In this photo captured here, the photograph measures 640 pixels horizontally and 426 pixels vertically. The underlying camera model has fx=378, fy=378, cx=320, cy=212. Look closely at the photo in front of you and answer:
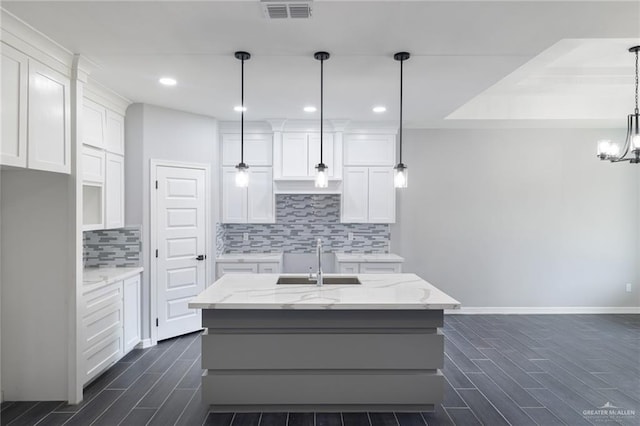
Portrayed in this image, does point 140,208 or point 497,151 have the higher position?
point 497,151

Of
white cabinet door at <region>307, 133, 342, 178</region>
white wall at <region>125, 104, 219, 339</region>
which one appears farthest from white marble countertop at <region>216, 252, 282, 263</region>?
white cabinet door at <region>307, 133, 342, 178</region>

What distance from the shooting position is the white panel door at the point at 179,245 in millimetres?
4320

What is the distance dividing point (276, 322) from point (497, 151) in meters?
4.30

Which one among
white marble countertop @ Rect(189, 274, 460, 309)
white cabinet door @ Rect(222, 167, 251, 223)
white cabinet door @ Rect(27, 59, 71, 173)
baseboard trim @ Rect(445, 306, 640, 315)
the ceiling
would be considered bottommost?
baseboard trim @ Rect(445, 306, 640, 315)

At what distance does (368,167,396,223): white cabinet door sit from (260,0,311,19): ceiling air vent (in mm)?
3048

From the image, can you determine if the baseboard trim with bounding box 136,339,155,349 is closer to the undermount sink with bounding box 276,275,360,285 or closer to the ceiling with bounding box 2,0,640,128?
the undermount sink with bounding box 276,275,360,285

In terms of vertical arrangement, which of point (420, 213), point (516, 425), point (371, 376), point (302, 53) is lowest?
point (516, 425)

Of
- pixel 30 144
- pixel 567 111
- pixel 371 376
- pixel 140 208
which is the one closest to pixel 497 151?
pixel 567 111

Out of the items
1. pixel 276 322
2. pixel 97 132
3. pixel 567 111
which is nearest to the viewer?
pixel 276 322

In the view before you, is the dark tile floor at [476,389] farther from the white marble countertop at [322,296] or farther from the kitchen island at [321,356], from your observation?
the white marble countertop at [322,296]

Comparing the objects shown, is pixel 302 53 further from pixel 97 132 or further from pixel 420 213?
pixel 420 213

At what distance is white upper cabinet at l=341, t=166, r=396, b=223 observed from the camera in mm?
5160

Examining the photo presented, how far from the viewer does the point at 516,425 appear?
2668 millimetres

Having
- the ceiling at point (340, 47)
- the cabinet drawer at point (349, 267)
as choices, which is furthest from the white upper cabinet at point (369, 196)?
the ceiling at point (340, 47)
